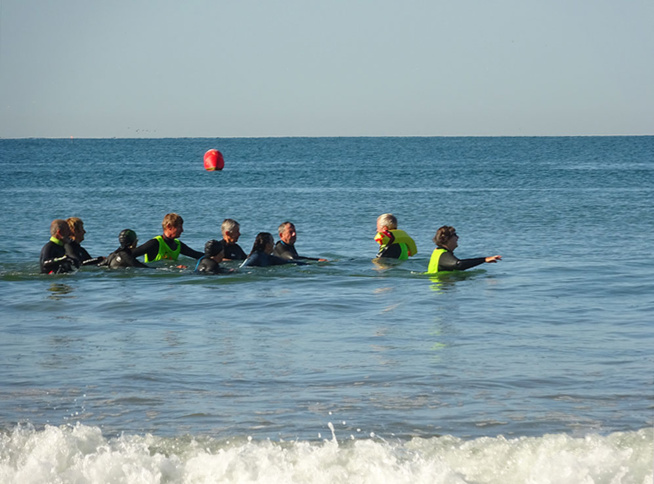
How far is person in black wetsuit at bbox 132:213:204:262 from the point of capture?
1501cm

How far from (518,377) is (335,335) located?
2695mm

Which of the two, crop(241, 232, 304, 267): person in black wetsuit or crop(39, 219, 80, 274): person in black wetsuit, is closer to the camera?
crop(241, 232, 304, 267): person in black wetsuit

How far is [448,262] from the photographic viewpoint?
13.9 metres

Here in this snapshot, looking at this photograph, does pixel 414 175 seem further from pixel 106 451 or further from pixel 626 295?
pixel 106 451

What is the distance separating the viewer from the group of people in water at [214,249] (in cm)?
1410

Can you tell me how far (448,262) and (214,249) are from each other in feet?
12.3

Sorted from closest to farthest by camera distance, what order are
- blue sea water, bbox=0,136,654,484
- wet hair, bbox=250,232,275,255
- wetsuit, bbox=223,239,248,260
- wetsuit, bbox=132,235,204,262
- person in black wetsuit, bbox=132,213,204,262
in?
blue sea water, bbox=0,136,654,484
wet hair, bbox=250,232,275,255
person in black wetsuit, bbox=132,213,204,262
wetsuit, bbox=132,235,204,262
wetsuit, bbox=223,239,248,260

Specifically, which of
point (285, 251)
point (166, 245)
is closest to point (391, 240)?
point (285, 251)

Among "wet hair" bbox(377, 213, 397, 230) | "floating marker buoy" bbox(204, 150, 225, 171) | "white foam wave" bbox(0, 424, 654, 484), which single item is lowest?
"white foam wave" bbox(0, 424, 654, 484)

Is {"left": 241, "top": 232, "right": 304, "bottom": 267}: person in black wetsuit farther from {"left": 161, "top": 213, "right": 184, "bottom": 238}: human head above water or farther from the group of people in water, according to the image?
{"left": 161, "top": 213, "right": 184, "bottom": 238}: human head above water

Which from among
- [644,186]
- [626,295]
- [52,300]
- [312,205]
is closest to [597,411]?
[626,295]

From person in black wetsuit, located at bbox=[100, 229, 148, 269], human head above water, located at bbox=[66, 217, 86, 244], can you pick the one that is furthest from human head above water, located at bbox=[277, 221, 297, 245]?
human head above water, located at bbox=[66, 217, 86, 244]

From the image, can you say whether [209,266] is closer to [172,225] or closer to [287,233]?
[172,225]

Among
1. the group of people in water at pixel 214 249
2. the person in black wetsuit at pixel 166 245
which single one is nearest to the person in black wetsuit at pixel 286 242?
the group of people in water at pixel 214 249
